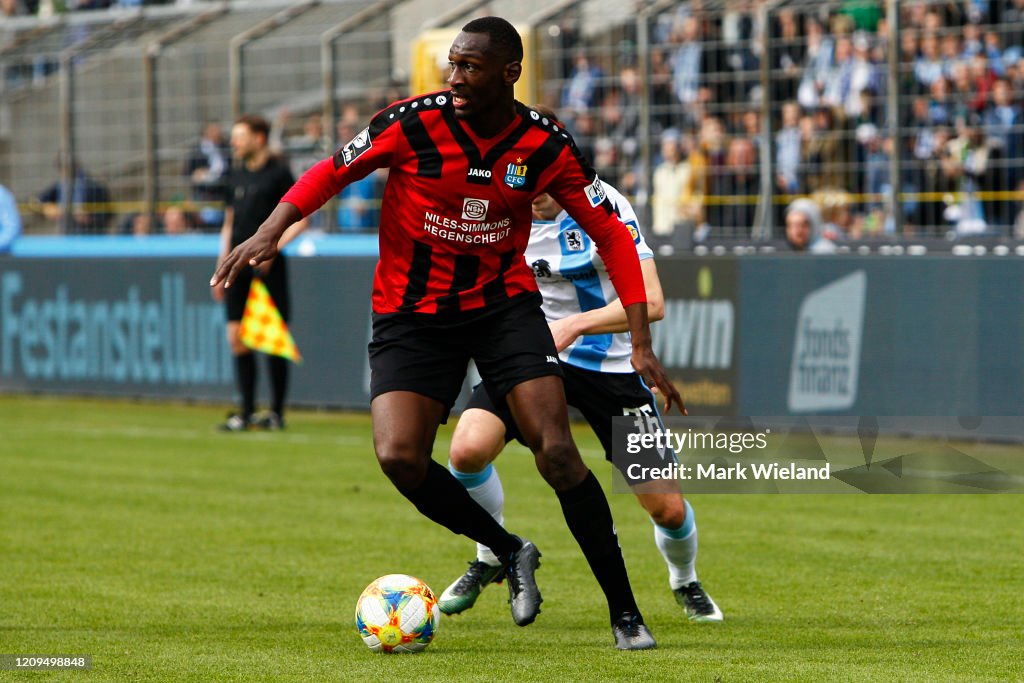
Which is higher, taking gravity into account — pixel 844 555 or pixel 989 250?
pixel 989 250

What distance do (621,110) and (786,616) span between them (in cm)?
962

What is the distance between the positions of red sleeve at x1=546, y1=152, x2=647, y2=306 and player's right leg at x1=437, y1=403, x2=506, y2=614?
968 millimetres

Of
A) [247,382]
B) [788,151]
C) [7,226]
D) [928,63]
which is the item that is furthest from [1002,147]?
[7,226]

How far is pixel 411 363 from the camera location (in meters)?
6.31

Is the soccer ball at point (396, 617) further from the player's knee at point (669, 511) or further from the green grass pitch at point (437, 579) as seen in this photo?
the player's knee at point (669, 511)

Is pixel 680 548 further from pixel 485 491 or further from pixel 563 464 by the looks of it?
pixel 563 464

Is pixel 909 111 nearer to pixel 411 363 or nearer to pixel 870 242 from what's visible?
pixel 870 242

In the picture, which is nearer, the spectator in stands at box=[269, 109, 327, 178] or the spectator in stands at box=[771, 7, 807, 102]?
the spectator in stands at box=[771, 7, 807, 102]

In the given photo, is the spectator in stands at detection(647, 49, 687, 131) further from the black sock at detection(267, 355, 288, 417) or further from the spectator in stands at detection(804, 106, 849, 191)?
the black sock at detection(267, 355, 288, 417)

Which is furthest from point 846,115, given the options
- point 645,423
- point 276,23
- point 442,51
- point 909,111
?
point 645,423

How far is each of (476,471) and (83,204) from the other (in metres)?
13.7

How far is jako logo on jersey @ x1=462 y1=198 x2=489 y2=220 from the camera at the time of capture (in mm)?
6160

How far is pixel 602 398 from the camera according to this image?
23.0 feet

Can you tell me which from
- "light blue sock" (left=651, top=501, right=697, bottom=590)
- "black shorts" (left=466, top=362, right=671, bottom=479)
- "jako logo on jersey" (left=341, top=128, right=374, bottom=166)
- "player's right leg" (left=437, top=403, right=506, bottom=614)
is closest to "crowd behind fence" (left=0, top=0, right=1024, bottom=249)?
"black shorts" (left=466, top=362, right=671, bottom=479)
